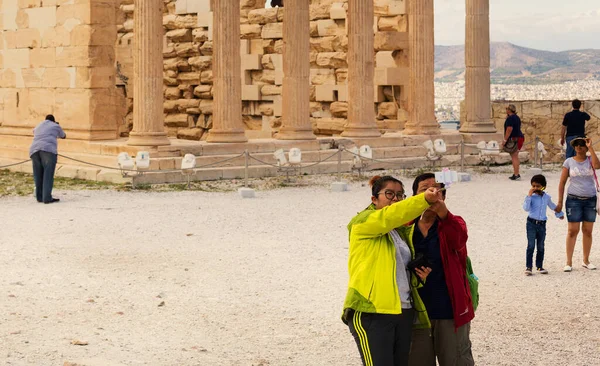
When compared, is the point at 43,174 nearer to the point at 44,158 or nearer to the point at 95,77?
the point at 44,158

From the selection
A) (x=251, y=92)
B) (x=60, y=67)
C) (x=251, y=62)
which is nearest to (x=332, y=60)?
(x=251, y=62)

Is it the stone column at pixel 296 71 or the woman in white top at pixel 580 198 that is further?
the stone column at pixel 296 71

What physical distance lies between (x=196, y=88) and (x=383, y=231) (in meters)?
23.5

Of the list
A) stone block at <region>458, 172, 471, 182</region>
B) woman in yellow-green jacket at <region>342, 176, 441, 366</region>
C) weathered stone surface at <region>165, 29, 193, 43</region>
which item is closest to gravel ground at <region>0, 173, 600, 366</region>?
woman in yellow-green jacket at <region>342, 176, 441, 366</region>

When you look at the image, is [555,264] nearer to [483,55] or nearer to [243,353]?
[243,353]

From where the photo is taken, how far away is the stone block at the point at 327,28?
29.0 m

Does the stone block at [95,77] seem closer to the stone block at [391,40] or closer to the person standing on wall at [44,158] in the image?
the person standing on wall at [44,158]

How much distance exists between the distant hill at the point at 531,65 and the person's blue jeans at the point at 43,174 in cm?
10786

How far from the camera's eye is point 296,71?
24.8 metres

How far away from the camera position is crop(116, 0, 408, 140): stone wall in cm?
2864

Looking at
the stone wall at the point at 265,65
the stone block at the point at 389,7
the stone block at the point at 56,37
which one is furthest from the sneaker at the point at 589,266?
the stone block at the point at 389,7

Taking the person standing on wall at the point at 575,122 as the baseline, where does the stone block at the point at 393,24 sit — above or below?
above

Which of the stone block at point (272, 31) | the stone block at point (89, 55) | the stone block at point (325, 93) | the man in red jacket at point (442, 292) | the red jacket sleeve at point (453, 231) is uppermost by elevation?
the stone block at point (272, 31)

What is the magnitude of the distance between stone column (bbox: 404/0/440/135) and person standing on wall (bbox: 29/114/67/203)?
945 centimetres
